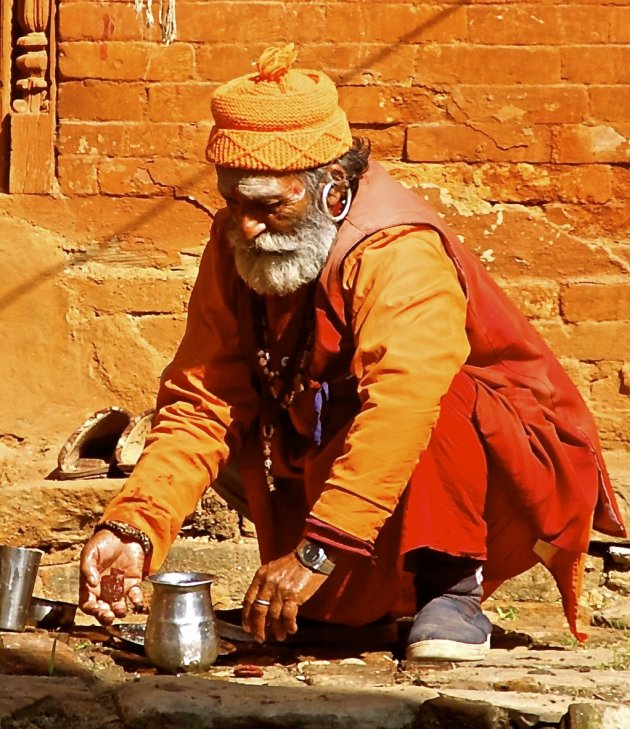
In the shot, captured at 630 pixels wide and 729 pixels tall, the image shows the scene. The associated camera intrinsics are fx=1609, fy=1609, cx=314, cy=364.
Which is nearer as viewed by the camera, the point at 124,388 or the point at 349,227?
the point at 349,227

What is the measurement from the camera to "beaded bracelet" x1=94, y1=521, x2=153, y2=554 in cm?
408

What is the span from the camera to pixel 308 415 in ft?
14.2

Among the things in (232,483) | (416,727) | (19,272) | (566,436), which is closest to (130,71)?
(19,272)


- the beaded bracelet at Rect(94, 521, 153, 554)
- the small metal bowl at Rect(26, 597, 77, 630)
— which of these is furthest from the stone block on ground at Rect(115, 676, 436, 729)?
the small metal bowl at Rect(26, 597, 77, 630)

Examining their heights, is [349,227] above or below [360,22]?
below

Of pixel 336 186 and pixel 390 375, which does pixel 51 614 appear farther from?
pixel 336 186

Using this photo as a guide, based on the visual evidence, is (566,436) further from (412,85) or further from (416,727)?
(412,85)

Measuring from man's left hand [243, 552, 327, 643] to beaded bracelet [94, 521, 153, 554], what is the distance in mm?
407

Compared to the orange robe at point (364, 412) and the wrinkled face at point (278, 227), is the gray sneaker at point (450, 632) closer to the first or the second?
the orange robe at point (364, 412)

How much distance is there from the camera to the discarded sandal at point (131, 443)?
587cm

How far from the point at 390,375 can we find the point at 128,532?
795mm

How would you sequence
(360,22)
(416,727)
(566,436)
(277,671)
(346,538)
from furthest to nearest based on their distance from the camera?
(360,22) → (566,436) → (277,671) → (346,538) → (416,727)

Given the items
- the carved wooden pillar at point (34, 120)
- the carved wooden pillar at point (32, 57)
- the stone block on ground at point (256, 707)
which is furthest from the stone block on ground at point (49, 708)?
the carved wooden pillar at point (32, 57)

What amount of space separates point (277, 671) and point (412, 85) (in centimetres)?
276
